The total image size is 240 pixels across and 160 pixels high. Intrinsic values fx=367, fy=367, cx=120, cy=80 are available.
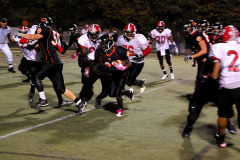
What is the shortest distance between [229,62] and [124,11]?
3408 cm

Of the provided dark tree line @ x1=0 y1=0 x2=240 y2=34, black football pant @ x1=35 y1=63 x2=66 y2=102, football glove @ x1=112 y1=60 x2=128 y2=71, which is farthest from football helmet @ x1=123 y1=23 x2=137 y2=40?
dark tree line @ x1=0 y1=0 x2=240 y2=34

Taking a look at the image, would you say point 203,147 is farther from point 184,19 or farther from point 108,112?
point 184,19

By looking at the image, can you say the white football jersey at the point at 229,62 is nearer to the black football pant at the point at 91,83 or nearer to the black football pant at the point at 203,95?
the black football pant at the point at 203,95

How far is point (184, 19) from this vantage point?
124 feet

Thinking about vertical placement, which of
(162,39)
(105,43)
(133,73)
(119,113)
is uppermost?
(105,43)

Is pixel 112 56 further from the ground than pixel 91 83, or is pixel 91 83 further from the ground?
pixel 112 56

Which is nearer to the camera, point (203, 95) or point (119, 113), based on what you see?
point (203, 95)

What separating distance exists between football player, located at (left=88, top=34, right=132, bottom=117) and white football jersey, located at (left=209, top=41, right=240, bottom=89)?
2651 millimetres

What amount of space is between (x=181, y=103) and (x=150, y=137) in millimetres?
3282

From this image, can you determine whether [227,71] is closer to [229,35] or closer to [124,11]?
[229,35]

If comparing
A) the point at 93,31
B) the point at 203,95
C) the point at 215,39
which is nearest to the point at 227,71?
the point at 203,95

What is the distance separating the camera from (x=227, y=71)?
530 centimetres

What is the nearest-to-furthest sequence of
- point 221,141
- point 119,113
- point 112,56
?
1. point 221,141
2. point 112,56
3. point 119,113

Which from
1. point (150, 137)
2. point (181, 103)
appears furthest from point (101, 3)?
point (150, 137)
